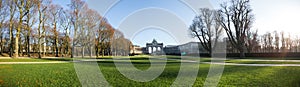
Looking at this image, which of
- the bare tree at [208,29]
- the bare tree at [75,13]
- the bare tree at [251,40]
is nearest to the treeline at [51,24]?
the bare tree at [75,13]

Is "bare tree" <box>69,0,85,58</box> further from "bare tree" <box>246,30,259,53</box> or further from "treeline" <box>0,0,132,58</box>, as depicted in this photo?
"bare tree" <box>246,30,259,53</box>

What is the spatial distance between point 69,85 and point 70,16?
33.1 meters

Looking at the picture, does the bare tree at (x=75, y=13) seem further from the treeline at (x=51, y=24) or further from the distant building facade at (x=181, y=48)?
the distant building facade at (x=181, y=48)

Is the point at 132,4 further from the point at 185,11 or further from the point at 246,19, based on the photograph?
the point at 246,19

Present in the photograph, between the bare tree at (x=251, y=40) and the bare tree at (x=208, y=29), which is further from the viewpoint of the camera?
the bare tree at (x=251, y=40)

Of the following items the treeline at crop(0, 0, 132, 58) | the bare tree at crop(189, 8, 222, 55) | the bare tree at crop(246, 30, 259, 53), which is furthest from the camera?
the bare tree at crop(246, 30, 259, 53)

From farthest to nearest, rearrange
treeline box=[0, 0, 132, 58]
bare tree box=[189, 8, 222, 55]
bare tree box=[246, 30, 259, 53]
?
bare tree box=[246, 30, 259, 53], bare tree box=[189, 8, 222, 55], treeline box=[0, 0, 132, 58]

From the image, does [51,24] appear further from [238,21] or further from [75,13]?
[238,21]

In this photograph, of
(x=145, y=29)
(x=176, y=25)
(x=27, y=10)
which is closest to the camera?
(x=176, y=25)

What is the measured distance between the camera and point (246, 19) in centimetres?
3741

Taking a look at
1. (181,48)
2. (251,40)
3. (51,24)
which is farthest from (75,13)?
(251,40)

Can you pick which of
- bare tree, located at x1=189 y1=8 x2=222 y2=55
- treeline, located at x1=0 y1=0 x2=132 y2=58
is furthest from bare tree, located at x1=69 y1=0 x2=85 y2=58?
bare tree, located at x1=189 y1=8 x2=222 y2=55

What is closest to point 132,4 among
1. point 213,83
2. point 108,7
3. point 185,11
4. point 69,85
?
point 185,11

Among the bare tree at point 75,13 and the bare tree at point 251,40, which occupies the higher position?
the bare tree at point 75,13
